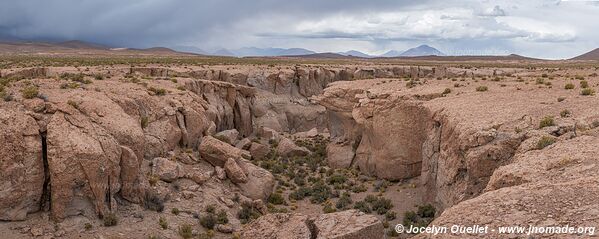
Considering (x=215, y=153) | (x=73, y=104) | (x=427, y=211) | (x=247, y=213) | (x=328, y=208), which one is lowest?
(x=328, y=208)

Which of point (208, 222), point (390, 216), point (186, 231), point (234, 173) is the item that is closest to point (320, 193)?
point (390, 216)

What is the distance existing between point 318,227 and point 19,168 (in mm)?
11493

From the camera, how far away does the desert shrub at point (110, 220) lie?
19266 millimetres

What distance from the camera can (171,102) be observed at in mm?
30531

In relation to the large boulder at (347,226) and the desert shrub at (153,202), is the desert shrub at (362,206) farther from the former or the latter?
the desert shrub at (153,202)

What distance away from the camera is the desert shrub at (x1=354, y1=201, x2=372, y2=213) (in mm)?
25597

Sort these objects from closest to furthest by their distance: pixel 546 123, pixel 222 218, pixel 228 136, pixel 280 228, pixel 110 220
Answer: pixel 280 228 < pixel 546 123 < pixel 110 220 < pixel 222 218 < pixel 228 136

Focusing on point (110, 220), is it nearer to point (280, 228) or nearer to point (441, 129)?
point (280, 228)

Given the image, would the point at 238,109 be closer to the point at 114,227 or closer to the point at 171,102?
the point at 171,102

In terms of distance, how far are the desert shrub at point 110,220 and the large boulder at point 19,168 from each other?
2.53m

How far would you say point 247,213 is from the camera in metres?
23.5

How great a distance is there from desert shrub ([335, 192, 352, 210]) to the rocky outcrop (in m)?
9.33

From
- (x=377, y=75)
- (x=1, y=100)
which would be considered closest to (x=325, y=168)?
(x=1, y=100)

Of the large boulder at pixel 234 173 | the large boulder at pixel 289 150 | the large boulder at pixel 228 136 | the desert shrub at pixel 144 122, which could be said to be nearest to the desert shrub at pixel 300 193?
the large boulder at pixel 234 173
